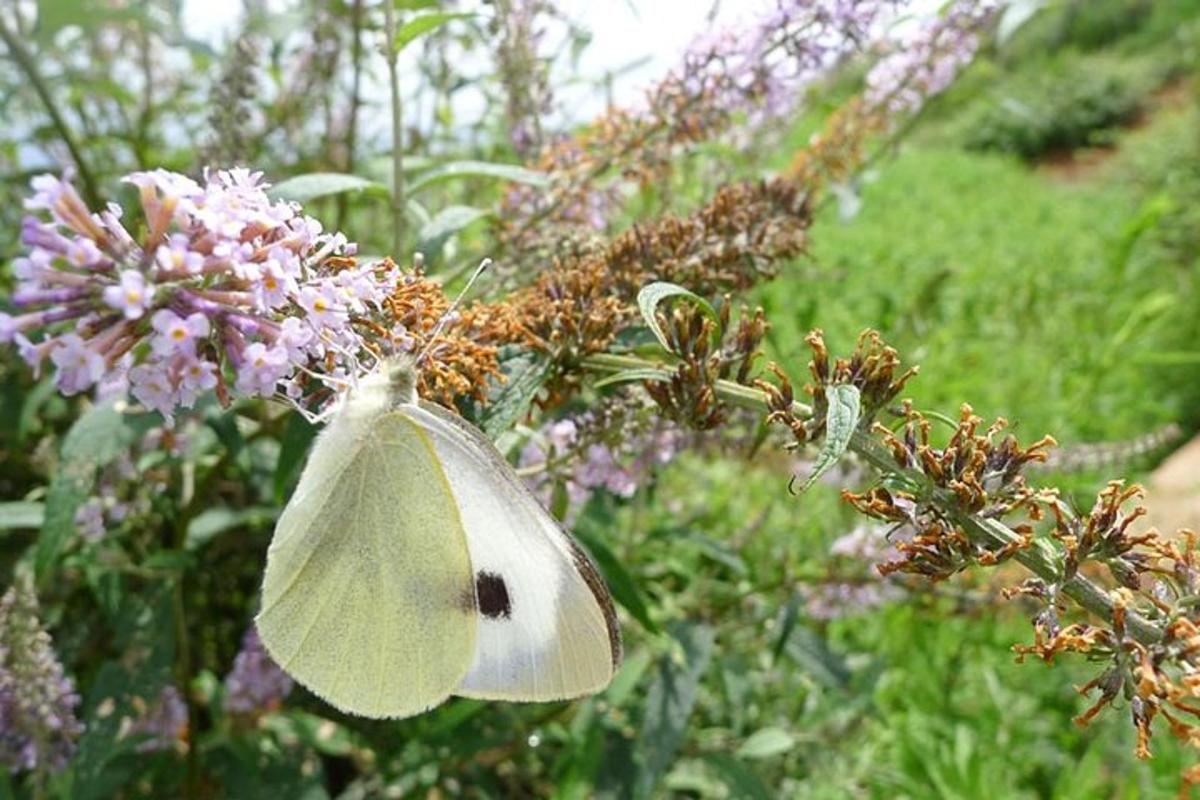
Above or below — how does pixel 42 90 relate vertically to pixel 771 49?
below

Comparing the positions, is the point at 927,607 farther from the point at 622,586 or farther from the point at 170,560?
the point at 170,560

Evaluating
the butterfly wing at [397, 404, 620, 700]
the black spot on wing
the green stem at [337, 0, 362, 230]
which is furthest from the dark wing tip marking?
the green stem at [337, 0, 362, 230]

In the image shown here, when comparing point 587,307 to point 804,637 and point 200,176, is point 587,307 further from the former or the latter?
point 804,637

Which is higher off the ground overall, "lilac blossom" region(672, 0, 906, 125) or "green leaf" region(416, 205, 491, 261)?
"lilac blossom" region(672, 0, 906, 125)

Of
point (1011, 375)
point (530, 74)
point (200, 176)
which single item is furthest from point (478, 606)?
point (1011, 375)

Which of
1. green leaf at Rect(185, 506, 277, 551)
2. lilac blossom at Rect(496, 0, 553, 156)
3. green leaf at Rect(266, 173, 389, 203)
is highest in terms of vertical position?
lilac blossom at Rect(496, 0, 553, 156)

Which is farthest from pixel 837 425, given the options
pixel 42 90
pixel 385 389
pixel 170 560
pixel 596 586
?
pixel 42 90

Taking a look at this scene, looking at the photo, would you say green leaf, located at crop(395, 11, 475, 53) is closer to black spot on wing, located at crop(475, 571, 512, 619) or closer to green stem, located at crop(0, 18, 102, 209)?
black spot on wing, located at crop(475, 571, 512, 619)
